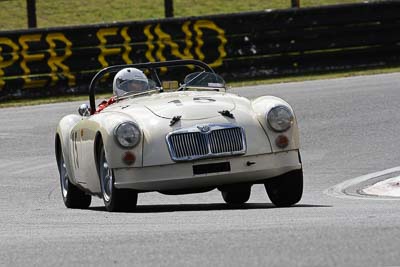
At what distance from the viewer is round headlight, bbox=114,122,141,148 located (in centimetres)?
957

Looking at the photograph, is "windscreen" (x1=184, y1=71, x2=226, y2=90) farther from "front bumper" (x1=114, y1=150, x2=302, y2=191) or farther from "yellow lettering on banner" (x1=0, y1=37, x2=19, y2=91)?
"yellow lettering on banner" (x1=0, y1=37, x2=19, y2=91)

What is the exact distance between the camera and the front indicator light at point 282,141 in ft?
31.8

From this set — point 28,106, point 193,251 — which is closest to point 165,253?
point 193,251

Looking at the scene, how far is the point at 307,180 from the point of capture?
12891 millimetres

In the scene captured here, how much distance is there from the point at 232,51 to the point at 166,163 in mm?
12852

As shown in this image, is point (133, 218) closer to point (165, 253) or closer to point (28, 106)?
point (165, 253)

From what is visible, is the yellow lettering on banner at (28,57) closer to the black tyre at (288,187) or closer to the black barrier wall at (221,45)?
the black barrier wall at (221,45)

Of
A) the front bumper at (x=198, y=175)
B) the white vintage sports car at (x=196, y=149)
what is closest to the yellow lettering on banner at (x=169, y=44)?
the white vintage sports car at (x=196, y=149)

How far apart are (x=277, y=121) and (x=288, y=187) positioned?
545 millimetres

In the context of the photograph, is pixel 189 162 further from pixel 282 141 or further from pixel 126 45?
pixel 126 45

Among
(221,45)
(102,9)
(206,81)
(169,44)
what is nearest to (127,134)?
(206,81)

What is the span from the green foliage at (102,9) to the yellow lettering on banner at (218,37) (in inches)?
234

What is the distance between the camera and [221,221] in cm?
784

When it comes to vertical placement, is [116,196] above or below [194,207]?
above
